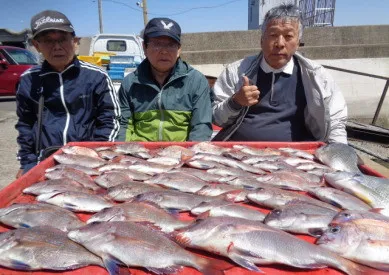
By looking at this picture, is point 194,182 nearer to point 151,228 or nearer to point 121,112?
point 151,228

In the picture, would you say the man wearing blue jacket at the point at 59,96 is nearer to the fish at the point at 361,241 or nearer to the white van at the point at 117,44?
the fish at the point at 361,241

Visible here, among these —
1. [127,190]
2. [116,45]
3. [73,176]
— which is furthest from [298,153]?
[116,45]

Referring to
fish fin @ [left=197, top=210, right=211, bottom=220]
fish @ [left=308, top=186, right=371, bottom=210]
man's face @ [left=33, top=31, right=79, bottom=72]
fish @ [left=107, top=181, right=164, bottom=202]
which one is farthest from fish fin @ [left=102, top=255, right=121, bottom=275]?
man's face @ [left=33, top=31, right=79, bottom=72]

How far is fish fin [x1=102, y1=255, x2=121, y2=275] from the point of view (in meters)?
1.32

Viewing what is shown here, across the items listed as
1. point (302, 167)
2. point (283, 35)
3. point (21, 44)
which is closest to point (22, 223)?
point (302, 167)

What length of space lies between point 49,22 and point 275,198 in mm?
2320

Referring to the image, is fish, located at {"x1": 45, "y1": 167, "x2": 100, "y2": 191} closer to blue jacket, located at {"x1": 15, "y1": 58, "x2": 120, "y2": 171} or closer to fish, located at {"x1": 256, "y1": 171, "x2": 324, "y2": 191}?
blue jacket, located at {"x1": 15, "y1": 58, "x2": 120, "y2": 171}

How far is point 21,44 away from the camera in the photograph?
23953 mm

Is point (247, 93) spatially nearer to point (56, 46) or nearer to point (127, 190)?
point (127, 190)

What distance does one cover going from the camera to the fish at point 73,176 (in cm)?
214

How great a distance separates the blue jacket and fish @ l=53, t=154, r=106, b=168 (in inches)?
24.9

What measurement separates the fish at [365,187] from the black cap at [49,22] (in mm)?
2416

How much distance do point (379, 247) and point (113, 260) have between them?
105 centimetres

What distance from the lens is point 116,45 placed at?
11.8 meters
